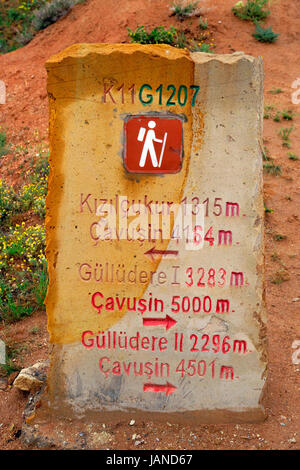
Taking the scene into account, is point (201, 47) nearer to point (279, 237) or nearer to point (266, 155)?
point (266, 155)

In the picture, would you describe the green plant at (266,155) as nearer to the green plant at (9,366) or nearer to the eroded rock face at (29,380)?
the green plant at (9,366)

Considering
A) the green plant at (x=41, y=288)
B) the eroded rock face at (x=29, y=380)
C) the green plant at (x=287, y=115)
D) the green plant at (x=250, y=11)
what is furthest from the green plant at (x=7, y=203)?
the green plant at (x=250, y=11)

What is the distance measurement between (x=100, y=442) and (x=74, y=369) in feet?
1.48

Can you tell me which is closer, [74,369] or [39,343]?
[74,369]

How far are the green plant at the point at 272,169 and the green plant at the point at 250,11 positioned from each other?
4694 mm

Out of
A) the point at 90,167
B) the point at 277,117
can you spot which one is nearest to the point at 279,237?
the point at 277,117

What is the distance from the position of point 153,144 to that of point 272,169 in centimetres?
419

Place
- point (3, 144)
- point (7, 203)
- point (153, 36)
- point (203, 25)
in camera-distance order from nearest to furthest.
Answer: point (7, 203) → point (3, 144) → point (153, 36) → point (203, 25)

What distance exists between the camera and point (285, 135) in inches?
291

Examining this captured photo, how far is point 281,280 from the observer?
5.12 meters

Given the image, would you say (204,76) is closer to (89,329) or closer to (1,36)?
(89,329)

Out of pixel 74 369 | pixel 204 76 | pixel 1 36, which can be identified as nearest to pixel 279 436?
pixel 74 369

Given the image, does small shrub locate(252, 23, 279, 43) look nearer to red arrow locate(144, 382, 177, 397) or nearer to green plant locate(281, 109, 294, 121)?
green plant locate(281, 109, 294, 121)

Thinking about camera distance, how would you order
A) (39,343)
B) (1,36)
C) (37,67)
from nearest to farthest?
(39,343) < (37,67) < (1,36)
